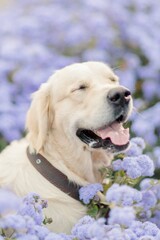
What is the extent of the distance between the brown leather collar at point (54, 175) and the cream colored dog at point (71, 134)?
0.03 m

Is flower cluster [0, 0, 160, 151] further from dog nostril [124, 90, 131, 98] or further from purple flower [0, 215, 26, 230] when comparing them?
purple flower [0, 215, 26, 230]

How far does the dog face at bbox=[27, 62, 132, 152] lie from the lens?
3.59m

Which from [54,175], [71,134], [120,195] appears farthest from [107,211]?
[120,195]

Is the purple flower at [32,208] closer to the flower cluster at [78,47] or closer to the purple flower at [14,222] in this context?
the purple flower at [14,222]

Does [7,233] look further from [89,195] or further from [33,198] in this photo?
[89,195]

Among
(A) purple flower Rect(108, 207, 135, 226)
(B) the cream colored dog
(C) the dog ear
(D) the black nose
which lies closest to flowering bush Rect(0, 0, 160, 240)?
(A) purple flower Rect(108, 207, 135, 226)

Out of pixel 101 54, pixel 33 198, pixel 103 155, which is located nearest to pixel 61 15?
pixel 101 54

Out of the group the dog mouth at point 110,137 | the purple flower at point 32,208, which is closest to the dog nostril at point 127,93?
the dog mouth at point 110,137

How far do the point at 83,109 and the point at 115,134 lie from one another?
0.78 ft

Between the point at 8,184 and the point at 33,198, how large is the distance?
0.68m

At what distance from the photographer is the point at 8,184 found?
3721 millimetres

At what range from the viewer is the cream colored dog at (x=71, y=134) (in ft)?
11.9

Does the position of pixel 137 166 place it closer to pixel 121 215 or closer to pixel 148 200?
pixel 148 200

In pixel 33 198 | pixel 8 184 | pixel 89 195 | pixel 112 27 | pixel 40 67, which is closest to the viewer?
pixel 33 198
